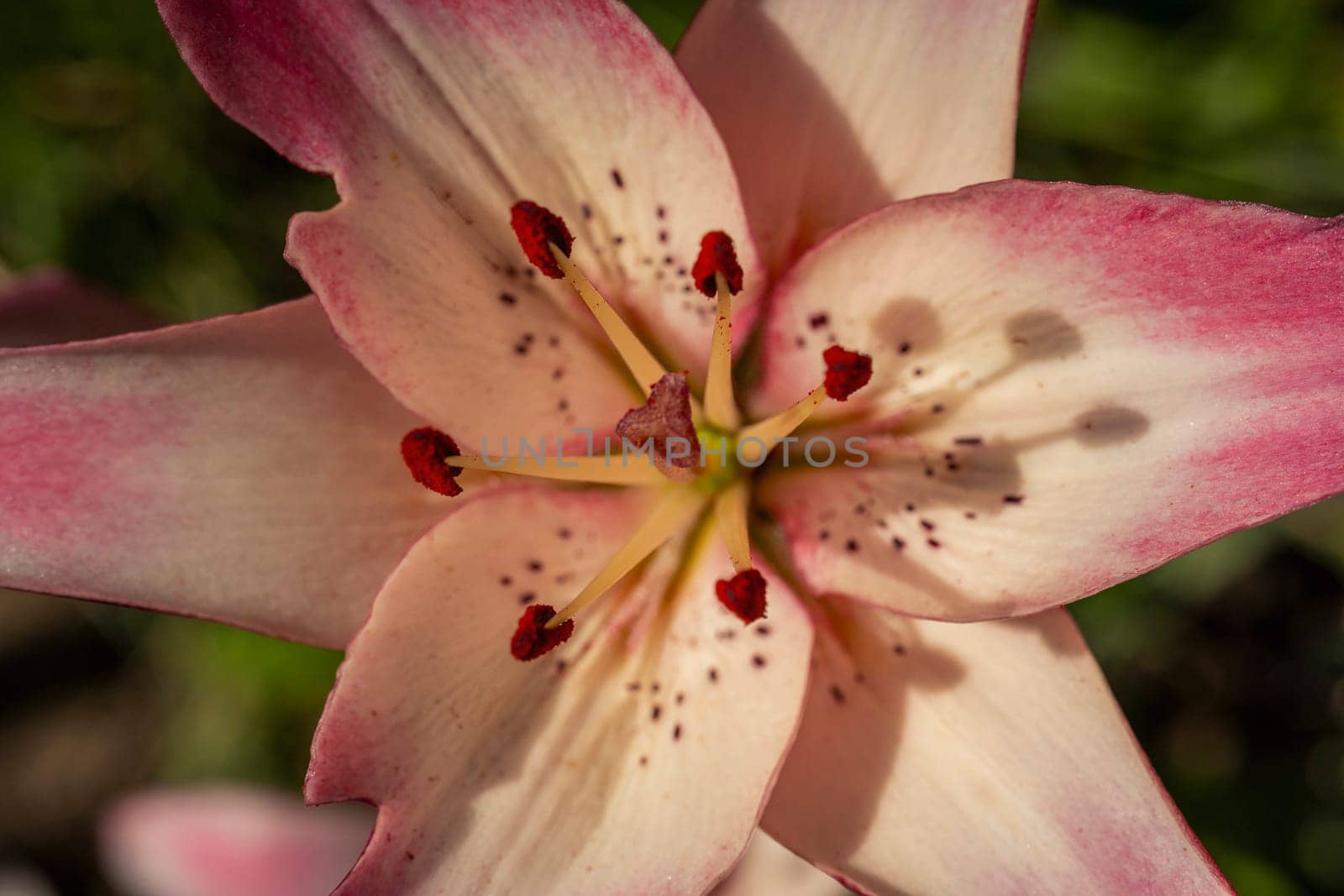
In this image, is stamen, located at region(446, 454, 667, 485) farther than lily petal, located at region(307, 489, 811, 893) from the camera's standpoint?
Yes

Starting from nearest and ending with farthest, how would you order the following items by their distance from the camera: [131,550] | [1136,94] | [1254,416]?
[1254,416], [131,550], [1136,94]

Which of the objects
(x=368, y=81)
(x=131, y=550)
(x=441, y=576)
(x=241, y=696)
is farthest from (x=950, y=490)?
(x=241, y=696)

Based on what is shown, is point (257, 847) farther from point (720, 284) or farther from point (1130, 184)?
point (1130, 184)

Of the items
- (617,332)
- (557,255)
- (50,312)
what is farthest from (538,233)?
Answer: (50,312)

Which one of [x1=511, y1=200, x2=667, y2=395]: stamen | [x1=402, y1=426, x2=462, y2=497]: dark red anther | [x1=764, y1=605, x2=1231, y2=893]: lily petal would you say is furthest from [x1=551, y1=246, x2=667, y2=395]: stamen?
[x1=764, y1=605, x2=1231, y2=893]: lily petal

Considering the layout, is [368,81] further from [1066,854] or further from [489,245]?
[1066,854]

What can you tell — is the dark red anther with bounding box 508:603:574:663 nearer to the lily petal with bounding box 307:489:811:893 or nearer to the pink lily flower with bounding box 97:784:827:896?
the lily petal with bounding box 307:489:811:893
